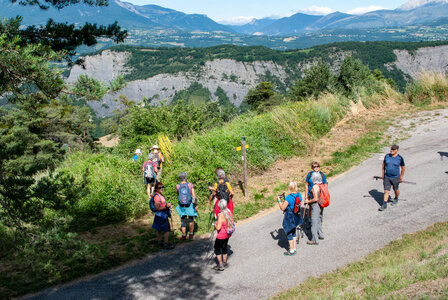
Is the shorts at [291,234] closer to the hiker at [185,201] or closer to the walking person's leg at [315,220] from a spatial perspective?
the walking person's leg at [315,220]

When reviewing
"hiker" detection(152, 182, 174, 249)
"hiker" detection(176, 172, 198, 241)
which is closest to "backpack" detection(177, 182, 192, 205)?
"hiker" detection(176, 172, 198, 241)

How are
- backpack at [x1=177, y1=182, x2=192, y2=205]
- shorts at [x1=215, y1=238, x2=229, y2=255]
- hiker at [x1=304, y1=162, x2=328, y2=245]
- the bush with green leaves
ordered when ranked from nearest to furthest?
shorts at [x1=215, y1=238, x2=229, y2=255] < hiker at [x1=304, y1=162, x2=328, y2=245] < backpack at [x1=177, y1=182, x2=192, y2=205] < the bush with green leaves

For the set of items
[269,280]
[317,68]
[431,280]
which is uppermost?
[317,68]

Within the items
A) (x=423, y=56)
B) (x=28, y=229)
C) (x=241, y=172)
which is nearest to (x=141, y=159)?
(x=241, y=172)

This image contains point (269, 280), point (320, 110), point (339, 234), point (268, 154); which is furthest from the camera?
point (320, 110)

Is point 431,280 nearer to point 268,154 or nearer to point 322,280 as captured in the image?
point 322,280

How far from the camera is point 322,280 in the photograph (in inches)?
219

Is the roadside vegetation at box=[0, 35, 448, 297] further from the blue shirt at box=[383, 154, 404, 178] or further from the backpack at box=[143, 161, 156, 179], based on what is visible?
the blue shirt at box=[383, 154, 404, 178]

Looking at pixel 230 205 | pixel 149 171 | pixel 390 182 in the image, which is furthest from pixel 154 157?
pixel 390 182

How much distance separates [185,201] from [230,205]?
1004mm

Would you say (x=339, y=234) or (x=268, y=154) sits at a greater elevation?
(x=268, y=154)

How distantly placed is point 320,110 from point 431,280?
1143cm

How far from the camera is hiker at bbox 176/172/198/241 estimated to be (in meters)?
7.68

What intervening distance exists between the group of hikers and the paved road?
0.34 m
